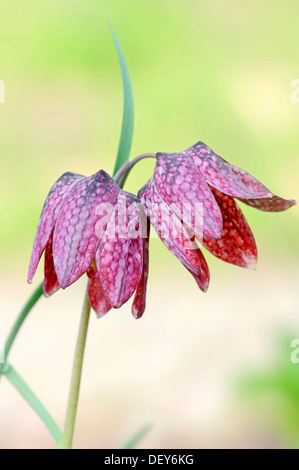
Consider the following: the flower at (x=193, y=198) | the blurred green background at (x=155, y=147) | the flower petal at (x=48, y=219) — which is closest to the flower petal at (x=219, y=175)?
the flower at (x=193, y=198)

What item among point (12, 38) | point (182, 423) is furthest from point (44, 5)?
point (182, 423)

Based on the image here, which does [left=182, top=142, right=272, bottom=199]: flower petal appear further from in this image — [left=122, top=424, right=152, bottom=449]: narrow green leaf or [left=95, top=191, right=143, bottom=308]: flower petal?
[left=122, top=424, right=152, bottom=449]: narrow green leaf

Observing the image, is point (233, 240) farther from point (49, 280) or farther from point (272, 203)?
point (49, 280)

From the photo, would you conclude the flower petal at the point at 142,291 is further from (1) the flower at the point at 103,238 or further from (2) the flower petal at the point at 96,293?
(2) the flower petal at the point at 96,293

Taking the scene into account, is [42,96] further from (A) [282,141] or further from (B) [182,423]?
(B) [182,423]

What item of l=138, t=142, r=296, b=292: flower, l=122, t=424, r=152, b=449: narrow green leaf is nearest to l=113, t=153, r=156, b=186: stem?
l=138, t=142, r=296, b=292: flower

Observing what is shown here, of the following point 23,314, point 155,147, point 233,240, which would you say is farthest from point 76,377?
point 155,147
